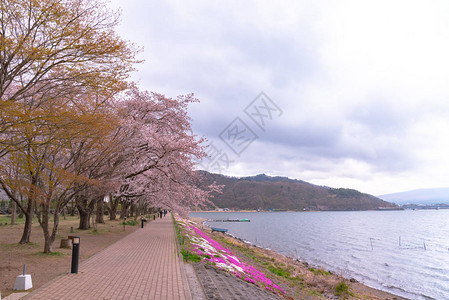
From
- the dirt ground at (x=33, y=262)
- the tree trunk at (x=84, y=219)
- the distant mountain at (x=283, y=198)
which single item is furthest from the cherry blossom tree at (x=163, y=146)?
the distant mountain at (x=283, y=198)

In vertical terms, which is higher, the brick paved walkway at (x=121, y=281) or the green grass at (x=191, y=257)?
the brick paved walkway at (x=121, y=281)

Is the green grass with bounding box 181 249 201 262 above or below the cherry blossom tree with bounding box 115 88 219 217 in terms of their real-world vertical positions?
below

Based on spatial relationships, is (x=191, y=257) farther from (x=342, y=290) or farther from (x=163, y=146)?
(x=342, y=290)

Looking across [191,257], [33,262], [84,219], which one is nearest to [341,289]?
[191,257]

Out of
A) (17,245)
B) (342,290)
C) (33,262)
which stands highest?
(17,245)

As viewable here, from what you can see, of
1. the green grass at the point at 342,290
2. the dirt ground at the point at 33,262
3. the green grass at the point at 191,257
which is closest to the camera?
the dirt ground at the point at 33,262

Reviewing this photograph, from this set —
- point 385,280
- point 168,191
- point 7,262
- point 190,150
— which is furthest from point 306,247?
point 7,262

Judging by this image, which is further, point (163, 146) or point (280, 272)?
point (280, 272)

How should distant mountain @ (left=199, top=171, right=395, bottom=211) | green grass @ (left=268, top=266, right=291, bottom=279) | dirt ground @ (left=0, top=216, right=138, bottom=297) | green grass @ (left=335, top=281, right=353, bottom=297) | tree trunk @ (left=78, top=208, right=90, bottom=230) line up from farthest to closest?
distant mountain @ (left=199, top=171, right=395, bottom=211)
tree trunk @ (left=78, top=208, right=90, bottom=230)
green grass @ (left=268, top=266, right=291, bottom=279)
green grass @ (left=335, top=281, right=353, bottom=297)
dirt ground @ (left=0, top=216, right=138, bottom=297)

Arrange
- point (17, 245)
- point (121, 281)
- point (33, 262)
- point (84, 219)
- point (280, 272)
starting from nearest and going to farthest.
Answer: point (121, 281), point (33, 262), point (17, 245), point (280, 272), point (84, 219)

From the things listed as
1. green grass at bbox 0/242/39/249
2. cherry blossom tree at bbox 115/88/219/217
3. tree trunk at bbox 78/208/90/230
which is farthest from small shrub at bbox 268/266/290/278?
tree trunk at bbox 78/208/90/230

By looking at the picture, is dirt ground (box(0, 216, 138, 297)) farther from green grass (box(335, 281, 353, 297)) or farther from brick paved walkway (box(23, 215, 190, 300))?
green grass (box(335, 281, 353, 297))

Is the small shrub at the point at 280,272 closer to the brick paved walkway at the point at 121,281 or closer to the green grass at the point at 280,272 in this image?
the green grass at the point at 280,272

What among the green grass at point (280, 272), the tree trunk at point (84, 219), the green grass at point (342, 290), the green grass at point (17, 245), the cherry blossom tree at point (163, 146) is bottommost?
the green grass at point (342, 290)
